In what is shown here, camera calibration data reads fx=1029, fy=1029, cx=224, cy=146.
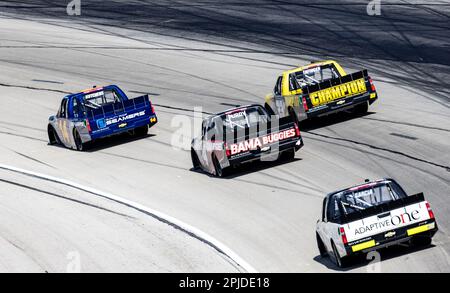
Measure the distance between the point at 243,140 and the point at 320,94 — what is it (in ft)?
14.8

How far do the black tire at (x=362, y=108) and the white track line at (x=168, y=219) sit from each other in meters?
8.42

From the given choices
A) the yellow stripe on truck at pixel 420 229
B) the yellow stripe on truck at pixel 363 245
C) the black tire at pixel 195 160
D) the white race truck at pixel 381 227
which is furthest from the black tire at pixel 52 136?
the yellow stripe on truck at pixel 420 229

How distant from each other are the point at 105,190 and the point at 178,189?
162cm

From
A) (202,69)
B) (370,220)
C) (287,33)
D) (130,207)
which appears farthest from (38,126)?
(370,220)

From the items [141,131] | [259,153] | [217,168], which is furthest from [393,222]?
[141,131]

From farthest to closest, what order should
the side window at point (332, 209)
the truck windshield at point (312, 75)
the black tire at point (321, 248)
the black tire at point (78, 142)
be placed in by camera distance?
the truck windshield at point (312, 75)
the black tire at point (78, 142)
the black tire at point (321, 248)
the side window at point (332, 209)

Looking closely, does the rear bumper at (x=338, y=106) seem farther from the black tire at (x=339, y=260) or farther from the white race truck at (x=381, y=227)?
the black tire at (x=339, y=260)

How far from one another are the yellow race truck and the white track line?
21.2ft

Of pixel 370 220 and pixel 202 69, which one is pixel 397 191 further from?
pixel 202 69

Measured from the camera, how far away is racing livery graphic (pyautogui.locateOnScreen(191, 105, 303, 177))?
72.6ft

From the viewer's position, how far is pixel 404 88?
1223 inches

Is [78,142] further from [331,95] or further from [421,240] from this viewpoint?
[421,240]

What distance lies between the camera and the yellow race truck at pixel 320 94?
26.0 meters

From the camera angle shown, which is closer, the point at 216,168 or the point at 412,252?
the point at 412,252
